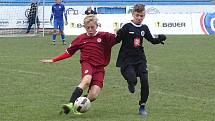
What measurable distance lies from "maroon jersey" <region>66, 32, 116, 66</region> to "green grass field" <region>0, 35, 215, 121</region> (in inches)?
32.6

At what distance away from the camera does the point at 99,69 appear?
912cm

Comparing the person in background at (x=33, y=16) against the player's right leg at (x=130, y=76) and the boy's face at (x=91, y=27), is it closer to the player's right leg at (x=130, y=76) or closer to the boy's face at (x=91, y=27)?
the boy's face at (x=91, y=27)

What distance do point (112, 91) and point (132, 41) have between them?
8.73 ft

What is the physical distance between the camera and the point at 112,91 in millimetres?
11547

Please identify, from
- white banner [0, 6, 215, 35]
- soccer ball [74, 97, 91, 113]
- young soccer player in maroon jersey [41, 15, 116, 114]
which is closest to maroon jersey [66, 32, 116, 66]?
young soccer player in maroon jersey [41, 15, 116, 114]

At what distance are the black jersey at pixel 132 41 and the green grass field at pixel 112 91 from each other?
83 cm

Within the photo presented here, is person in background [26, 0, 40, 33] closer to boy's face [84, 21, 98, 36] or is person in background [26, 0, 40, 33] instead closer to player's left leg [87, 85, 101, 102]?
boy's face [84, 21, 98, 36]

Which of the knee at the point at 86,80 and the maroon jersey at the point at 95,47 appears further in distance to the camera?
the maroon jersey at the point at 95,47

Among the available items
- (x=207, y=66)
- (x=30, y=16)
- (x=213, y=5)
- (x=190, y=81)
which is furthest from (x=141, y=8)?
(x=213, y=5)

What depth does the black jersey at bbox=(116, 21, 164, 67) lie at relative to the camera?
906cm

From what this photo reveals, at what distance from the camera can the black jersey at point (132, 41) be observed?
9062 millimetres

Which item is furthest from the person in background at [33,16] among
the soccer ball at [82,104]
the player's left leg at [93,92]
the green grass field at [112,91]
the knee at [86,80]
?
the soccer ball at [82,104]

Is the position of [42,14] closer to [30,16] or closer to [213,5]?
[30,16]

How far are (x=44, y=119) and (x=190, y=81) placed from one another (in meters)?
5.50
